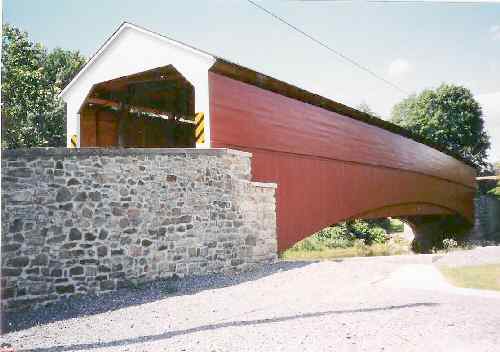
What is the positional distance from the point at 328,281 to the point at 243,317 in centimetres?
283

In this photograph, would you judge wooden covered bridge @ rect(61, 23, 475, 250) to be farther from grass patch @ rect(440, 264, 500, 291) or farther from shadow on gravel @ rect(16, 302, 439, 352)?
shadow on gravel @ rect(16, 302, 439, 352)

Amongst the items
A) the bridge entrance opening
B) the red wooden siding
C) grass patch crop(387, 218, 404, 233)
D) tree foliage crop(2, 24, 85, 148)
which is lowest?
grass patch crop(387, 218, 404, 233)

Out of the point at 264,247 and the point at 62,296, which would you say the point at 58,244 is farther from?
the point at 264,247

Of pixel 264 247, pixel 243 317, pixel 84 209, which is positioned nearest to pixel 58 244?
pixel 84 209

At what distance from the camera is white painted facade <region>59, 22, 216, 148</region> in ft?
32.5

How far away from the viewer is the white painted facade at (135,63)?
9898 mm

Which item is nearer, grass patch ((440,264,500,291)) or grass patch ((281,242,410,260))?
grass patch ((440,264,500,291))

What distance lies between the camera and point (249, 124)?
11.0 meters

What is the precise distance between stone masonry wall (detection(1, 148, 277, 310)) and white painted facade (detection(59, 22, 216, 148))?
1.81m

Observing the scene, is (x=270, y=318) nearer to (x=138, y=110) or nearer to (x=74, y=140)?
(x=74, y=140)

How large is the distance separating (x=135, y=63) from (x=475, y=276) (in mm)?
9989

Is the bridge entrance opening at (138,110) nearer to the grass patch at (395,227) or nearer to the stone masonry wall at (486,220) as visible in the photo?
the stone masonry wall at (486,220)

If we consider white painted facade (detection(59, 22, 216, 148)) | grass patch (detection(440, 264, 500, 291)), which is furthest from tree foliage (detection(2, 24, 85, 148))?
grass patch (detection(440, 264, 500, 291))

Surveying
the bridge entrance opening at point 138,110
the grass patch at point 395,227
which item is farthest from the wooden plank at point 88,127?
the grass patch at point 395,227
